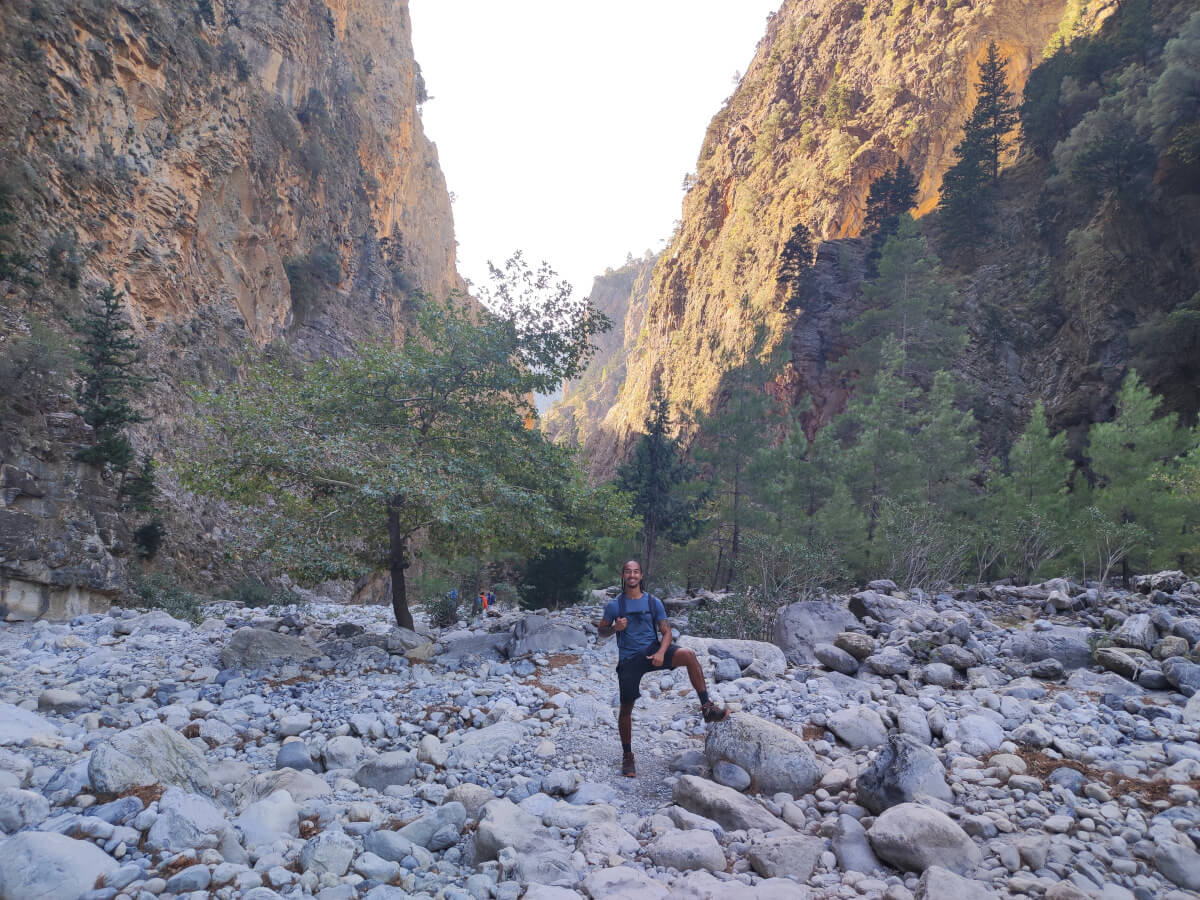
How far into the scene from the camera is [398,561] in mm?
10023

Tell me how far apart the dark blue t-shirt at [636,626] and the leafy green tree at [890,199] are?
121 feet

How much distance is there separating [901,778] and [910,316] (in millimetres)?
27883

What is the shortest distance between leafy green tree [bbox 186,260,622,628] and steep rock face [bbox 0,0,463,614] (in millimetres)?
1922

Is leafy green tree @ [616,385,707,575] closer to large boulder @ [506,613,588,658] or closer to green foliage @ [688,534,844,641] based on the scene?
green foliage @ [688,534,844,641]

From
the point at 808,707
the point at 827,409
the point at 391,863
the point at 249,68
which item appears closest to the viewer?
the point at 391,863

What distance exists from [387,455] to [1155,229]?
98.7 feet

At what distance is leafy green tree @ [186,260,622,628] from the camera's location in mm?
8422

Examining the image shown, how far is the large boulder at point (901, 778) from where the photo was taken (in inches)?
161

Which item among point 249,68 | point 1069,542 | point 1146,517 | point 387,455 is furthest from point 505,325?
point 249,68

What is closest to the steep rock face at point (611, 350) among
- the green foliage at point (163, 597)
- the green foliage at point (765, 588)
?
the green foliage at point (163, 597)

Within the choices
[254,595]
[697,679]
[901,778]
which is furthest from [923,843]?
[254,595]

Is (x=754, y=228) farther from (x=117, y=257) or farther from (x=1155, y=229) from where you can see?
(x=117, y=257)

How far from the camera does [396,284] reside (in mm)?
42969

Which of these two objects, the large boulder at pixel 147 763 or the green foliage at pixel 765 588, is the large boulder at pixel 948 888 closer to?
the large boulder at pixel 147 763
